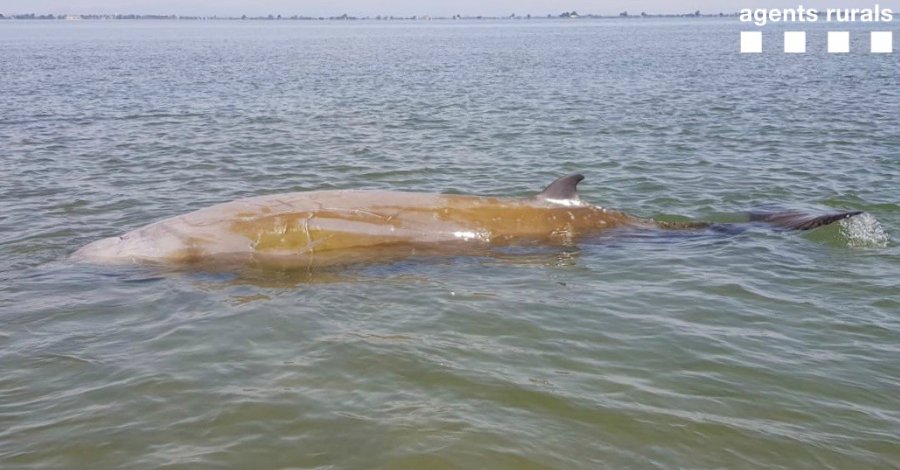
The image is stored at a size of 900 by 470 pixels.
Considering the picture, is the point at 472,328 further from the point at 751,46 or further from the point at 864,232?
the point at 751,46

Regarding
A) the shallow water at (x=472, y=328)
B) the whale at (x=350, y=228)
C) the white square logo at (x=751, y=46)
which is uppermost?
the white square logo at (x=751, y=46)

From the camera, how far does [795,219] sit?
35.7ft

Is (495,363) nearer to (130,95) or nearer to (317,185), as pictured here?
(317,185)

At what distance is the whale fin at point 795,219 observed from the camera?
10.2 m

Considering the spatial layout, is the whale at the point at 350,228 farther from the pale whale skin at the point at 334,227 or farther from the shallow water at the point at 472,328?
the shallow water at the point at 472,328

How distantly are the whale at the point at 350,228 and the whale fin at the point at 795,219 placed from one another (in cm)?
3

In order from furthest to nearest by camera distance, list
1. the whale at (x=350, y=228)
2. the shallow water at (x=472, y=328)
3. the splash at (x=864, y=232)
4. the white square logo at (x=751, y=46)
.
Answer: the white square logo at (x=751, y=46) → the splash at (x=864, y=232) → the whale at (x=350, y=228) → the shallow water at (x=472, y=328)

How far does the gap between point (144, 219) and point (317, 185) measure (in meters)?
3.37

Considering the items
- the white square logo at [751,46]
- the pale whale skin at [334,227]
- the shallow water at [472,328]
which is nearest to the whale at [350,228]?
the pale whale skin at [334,227]

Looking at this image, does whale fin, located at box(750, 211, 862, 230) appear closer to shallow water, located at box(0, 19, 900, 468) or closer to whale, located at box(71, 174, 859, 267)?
whale, located at box(71, 174, 859, 267)

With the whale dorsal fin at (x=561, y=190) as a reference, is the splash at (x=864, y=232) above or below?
below

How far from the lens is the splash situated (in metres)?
10.1

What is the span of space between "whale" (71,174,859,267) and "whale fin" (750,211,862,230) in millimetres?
27

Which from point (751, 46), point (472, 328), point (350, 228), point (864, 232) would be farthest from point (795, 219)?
point (751, 46)
